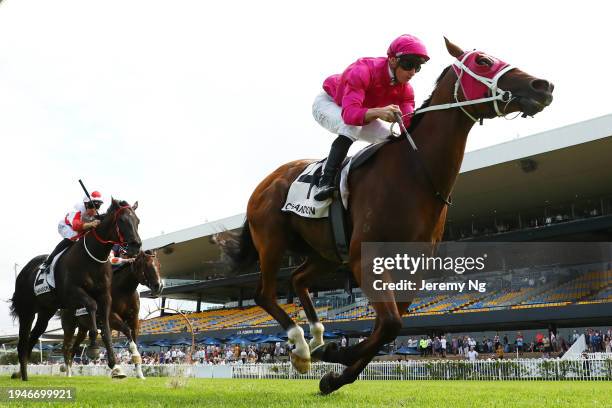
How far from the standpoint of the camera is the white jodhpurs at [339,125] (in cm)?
569

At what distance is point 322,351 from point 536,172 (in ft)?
89.0

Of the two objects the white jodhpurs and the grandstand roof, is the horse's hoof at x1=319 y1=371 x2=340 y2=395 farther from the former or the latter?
the grandstand roof

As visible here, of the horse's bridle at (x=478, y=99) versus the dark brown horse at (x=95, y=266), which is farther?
the dark brown horse at (x=95, y=266)

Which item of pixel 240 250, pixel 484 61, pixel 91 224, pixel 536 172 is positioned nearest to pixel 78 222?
pixel 91 224

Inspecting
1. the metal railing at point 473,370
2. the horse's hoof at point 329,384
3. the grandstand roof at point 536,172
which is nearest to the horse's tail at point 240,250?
the horse's hoof at point 329,384

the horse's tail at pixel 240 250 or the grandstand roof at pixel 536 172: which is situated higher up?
the grandstand roof at pixel 536 172

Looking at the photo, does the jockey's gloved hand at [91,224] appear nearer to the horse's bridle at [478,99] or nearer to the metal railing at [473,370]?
the horse's bridle at [478,99]

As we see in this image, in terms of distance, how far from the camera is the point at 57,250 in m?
11.2

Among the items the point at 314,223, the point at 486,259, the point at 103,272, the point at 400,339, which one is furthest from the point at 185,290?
the point at 314,223

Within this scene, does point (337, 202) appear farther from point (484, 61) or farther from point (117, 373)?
point (117, 373)

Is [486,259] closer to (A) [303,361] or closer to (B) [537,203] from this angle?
(B) [537,203]

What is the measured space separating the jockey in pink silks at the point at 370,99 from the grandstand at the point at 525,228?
1897cm

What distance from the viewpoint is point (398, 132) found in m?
5.45

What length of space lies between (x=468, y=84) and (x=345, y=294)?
105 feet
